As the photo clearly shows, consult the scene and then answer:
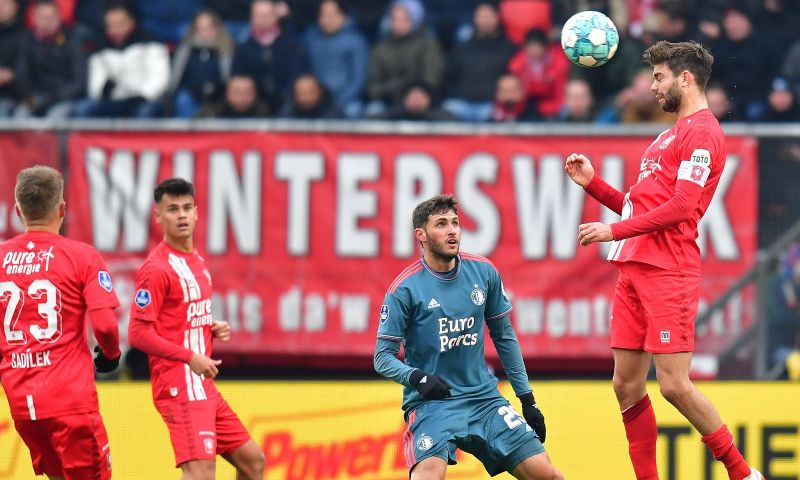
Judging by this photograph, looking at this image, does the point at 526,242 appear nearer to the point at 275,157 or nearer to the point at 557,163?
the point at 557,163

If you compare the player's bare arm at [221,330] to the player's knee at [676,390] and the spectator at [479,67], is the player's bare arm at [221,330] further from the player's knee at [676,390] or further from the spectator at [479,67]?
the spectator at [479,67]

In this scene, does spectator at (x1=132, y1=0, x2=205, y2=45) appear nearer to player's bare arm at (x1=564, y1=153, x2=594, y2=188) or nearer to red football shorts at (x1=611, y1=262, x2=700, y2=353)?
player's bare arm at (x1=564, y1=153, x2=594, y2=188)

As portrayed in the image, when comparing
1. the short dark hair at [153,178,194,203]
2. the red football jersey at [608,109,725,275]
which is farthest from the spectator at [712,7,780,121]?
the short dark hair at [153,178,194,203]

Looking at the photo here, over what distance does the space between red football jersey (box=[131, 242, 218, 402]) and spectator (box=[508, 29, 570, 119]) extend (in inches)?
223

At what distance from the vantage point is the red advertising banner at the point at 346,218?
11211 mm

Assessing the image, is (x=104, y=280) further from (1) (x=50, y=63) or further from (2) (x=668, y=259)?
(1) (x=50, y=63)

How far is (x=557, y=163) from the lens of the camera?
442 inches

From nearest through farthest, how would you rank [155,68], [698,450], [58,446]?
[58,446]
[698,450]
[155,68]

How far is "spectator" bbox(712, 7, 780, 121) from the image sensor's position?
12469 millimetres

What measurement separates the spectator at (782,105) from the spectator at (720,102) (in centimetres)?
33

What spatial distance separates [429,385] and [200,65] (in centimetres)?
703

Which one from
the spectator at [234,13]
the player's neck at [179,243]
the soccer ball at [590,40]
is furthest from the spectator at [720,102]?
the player's neck at [179,243]

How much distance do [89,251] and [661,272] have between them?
311 cm

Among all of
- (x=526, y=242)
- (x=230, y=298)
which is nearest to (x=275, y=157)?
(x=230, y=298)
